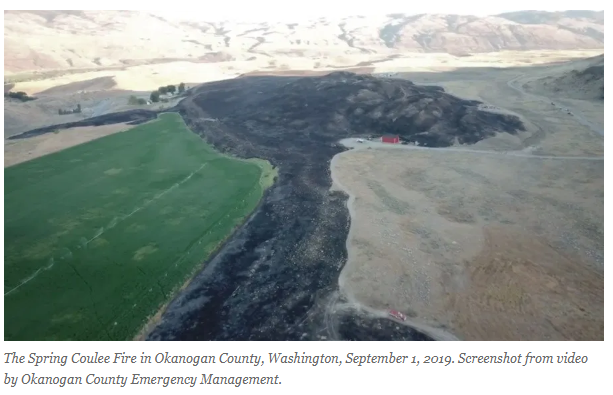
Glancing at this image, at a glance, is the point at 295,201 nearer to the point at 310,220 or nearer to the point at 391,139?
the point at 310,220

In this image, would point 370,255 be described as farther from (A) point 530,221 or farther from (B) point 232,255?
(A) point 530,221

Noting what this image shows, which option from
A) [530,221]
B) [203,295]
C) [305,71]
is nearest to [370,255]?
[203,295]

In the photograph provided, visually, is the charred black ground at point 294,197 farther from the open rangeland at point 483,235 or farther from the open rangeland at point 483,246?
the open rangeland at point 483,246

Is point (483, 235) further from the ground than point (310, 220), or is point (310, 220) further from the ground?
point (483, 235)

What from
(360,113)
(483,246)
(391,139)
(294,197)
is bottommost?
(294,197)

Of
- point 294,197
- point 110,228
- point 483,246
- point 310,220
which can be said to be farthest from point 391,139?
point 110,228

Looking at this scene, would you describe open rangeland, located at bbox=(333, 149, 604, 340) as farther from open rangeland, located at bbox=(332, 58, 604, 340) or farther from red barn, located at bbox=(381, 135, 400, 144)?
red barn, located at bbox=(381, 135, 400, 144)

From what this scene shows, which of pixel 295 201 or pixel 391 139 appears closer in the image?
pixel 295 201

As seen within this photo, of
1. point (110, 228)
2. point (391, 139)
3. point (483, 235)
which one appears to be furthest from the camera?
point (391, 139)
